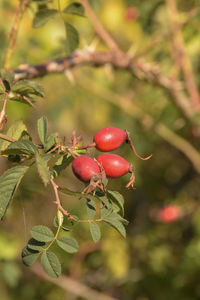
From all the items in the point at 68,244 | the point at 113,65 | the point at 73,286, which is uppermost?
the point at 68,244

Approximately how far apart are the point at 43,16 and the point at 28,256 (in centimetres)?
Result: 102

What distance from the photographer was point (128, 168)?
1017 mm

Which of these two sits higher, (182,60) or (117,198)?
(117,198)

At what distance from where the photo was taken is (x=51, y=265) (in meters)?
1.02

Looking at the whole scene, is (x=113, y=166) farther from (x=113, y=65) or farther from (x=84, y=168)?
(x=113, y=65)

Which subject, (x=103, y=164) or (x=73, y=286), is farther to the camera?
(x=73, y=286)

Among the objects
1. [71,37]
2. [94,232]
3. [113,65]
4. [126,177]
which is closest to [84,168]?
[94,232]

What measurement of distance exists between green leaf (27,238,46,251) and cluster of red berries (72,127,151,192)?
221 mm

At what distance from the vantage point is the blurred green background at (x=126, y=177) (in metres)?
2.90

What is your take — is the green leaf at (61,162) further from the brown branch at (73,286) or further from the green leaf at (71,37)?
the brown branch at (73,286)

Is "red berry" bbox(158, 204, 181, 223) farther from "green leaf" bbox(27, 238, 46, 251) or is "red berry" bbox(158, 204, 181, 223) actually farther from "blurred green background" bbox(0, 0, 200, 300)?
"green leaf" bbox(27, 238, 46, 251)

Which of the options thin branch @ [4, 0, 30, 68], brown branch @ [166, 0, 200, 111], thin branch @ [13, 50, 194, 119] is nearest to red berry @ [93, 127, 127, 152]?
thin branch @ [13, 50, 194, 119]

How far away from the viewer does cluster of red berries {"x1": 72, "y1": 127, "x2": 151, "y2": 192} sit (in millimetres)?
928

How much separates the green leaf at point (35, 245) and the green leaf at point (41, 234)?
0.04 meters
